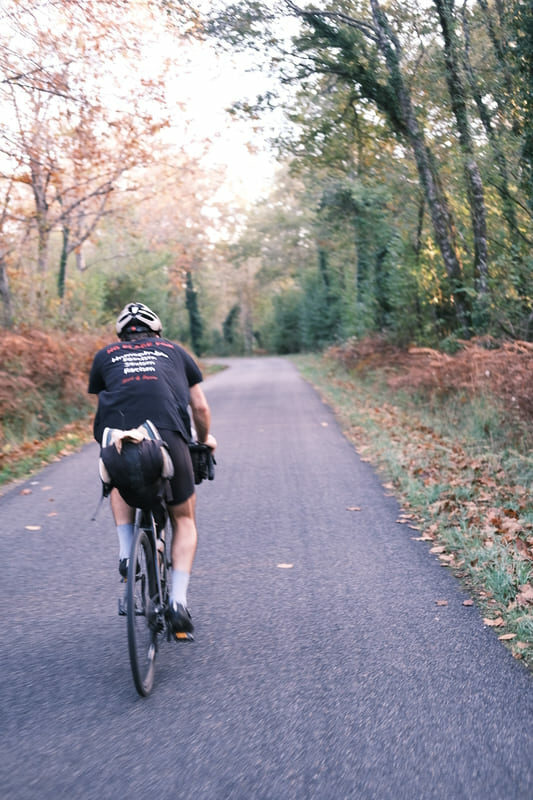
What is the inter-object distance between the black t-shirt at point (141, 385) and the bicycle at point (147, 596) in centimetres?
44

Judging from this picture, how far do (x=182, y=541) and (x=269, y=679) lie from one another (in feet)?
2.87

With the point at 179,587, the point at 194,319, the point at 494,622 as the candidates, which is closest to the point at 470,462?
the point at 494,622

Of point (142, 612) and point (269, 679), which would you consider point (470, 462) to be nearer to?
point (269, 679)

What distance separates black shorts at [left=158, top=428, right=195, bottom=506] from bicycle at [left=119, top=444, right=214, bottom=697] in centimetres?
11

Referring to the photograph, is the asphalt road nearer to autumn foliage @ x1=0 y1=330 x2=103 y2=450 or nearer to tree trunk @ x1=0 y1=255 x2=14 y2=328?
autumn foliage @ x1=0 y1=330 x2=103 y2=450

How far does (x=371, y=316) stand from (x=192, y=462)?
1988 cm

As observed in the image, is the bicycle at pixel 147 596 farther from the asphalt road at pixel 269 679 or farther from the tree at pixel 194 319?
the tree at pixel 194 319

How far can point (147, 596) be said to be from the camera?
3.90 m

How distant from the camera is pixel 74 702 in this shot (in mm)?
3775

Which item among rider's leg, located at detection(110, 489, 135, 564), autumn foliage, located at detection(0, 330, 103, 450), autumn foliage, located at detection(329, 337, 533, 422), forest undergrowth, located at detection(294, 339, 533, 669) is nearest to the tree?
autumn foliage, located at detection(329, 337, 533, 422)

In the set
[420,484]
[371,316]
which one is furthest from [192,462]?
[371,316]

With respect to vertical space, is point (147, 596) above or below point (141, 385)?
below

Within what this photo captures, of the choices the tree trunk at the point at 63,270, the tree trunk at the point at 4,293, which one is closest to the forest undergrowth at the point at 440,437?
the tree trunk at the point at 4,293

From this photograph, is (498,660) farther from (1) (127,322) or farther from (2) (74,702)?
(1) (127,322)
